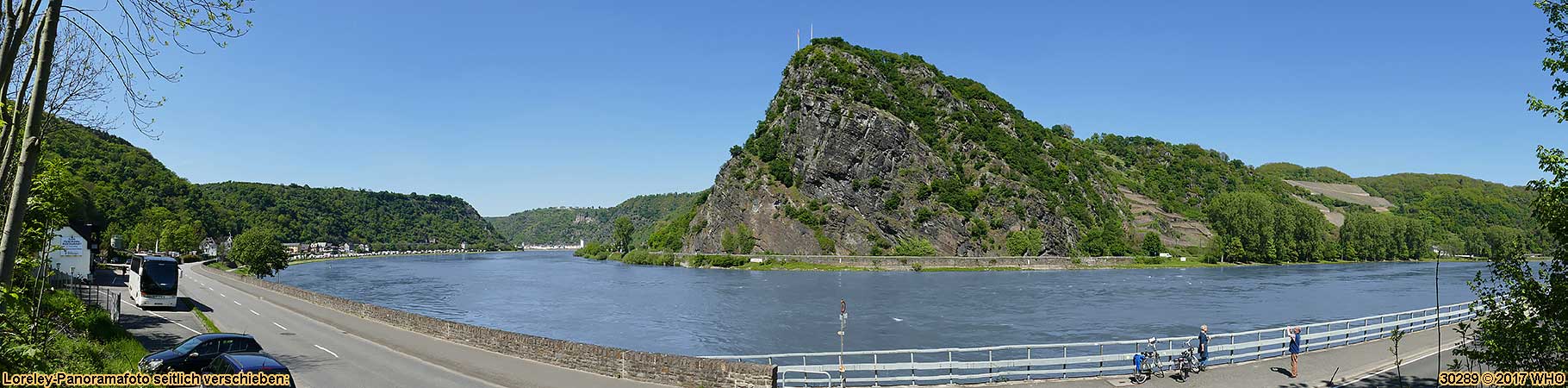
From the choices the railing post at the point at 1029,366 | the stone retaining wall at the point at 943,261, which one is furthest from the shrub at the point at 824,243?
the railing post at the point at 1029,366

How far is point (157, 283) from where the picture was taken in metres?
38.3

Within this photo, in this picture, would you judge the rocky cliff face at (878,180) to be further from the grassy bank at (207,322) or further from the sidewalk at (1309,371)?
the sidewalk at (1309,371)

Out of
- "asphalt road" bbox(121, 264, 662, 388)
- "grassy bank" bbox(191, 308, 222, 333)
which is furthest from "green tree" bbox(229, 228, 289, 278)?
"grassy bank" bbox(191, 308, 222, 333)

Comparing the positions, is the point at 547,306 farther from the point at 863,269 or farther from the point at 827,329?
the point at 863,269

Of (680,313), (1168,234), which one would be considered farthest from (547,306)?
(1168,234)

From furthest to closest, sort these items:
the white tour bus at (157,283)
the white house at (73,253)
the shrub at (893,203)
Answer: the shrub at (893,203), the white house at (73,253), the white tour bus at (157,283)

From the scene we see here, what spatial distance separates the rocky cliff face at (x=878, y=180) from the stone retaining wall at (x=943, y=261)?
4094mm

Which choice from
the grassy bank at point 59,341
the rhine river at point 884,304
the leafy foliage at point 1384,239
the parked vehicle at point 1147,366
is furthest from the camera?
the leafy foliage at point 1384,239

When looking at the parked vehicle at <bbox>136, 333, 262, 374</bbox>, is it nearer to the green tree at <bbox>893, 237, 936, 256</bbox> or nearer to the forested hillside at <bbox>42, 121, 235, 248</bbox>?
the forested hillside at <bbox>42, 121, 235, 248</bbox>

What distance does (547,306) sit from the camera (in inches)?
2591

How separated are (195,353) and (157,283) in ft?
78.3

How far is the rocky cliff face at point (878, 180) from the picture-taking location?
142125 mm

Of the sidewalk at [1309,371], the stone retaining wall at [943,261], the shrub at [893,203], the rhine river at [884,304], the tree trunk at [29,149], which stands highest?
the shrub at [893,203]

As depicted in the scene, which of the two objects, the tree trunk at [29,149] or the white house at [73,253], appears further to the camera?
the white house at [73,253]
